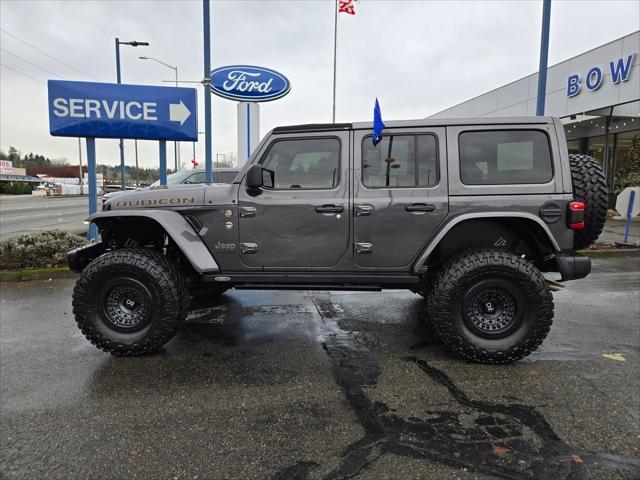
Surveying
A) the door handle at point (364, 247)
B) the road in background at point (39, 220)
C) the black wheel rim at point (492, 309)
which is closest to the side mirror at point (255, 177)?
the door handle at point (364, 247)

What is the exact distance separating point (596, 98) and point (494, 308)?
48.3 feet

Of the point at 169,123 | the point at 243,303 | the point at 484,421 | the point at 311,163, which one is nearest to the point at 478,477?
the point at 484,421

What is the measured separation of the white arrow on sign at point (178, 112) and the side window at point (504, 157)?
19.1ft

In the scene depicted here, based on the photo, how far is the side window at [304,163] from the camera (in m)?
3.73

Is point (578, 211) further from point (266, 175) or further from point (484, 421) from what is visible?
point (266, 175)

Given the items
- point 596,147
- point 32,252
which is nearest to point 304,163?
point 32,252

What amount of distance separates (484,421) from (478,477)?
1.94 ft

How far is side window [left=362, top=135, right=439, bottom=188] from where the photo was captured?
3635 millimetres

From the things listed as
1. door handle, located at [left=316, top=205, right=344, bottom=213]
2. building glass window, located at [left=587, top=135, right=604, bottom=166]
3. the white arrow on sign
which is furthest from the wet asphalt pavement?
building glass window, located at [left=587, top=135, right=604, bottom=166]

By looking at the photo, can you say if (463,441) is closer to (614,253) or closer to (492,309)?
(492,309)

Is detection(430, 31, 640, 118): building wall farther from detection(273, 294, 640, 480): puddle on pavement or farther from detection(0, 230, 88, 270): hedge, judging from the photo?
detection(0, 230, 88, 270): hedge

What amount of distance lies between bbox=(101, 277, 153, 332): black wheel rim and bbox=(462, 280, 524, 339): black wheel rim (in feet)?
9.33

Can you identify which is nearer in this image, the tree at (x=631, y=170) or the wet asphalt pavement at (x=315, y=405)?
the wet asphalt pavement at (x=315, y=405)

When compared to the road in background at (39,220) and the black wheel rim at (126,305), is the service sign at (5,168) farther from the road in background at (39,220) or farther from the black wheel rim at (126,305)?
the black wheel rim at (126,305)
